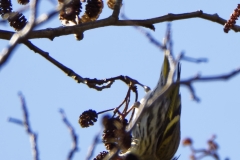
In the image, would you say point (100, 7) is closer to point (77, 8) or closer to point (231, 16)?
point (77, 8)

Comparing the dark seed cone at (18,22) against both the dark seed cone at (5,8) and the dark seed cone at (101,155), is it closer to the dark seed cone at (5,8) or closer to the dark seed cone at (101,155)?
the dark seed cone at (5,8)

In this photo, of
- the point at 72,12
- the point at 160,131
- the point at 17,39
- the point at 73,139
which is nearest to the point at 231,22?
the point at 72,12

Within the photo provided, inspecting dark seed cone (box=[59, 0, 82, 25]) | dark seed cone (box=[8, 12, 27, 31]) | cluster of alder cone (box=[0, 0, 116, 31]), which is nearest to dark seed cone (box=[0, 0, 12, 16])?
cluster of alder cone (box=[0, 0, 116, 31])

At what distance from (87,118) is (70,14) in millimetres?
666

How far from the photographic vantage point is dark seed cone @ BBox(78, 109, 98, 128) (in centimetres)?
368

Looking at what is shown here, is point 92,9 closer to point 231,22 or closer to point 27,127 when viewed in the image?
point 231,22

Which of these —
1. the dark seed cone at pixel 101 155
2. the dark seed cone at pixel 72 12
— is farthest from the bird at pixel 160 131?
the dark seed cone at pixel 72 12

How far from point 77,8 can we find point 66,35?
18 cm

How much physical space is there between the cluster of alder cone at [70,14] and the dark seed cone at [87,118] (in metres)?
0.58

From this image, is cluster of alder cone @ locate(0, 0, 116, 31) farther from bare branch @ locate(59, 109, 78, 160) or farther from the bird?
the bird

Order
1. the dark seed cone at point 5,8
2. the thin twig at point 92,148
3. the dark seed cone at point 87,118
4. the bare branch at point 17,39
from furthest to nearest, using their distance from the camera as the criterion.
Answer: the dark seed cone at point 87,118 < the dark seed cone at point 5,8 < the thin twig at point 92,148 < the bare branch at point 17,39

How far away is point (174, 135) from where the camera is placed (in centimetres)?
636

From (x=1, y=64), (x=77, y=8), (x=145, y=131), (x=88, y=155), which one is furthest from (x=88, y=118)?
(x=145, y=131)

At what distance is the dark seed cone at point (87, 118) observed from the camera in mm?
3677
